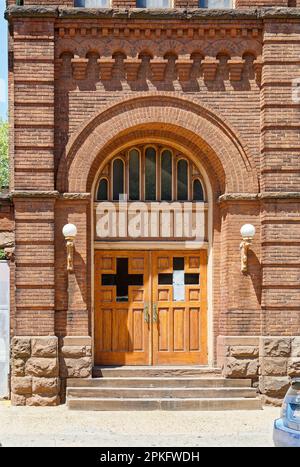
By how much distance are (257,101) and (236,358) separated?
4847 mm

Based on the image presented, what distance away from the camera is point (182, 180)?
16750 mm

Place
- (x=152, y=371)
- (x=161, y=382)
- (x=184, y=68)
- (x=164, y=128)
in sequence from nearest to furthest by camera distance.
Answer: (x=161, y=382) < (x=152, y=371) < (x=184, y=68) < (x=164, y=128)

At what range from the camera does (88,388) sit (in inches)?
606

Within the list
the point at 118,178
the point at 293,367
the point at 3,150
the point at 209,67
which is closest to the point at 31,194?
the point at 118,178

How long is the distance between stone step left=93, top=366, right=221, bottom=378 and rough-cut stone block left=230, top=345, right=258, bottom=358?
54 cm

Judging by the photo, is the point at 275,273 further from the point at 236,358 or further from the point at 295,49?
the point at 295,49

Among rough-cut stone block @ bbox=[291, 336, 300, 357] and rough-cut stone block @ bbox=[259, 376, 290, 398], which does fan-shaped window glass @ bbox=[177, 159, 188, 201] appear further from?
rough-cut stone block @ bbox=[259, 376, 290, 398]

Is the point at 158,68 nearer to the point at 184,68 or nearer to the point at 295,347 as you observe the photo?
the point at 184,68

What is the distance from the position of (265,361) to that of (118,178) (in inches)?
177

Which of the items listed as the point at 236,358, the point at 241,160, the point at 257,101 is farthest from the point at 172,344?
the point at 257,101

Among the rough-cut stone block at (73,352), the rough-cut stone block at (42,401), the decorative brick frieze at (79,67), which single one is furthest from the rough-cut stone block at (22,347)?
the decorative brick frieze at (79,67)

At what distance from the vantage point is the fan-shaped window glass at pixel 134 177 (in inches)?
655

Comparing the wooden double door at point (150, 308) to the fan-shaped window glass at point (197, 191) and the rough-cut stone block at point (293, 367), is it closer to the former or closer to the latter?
the fan-shaped window glass at point (197, 191)

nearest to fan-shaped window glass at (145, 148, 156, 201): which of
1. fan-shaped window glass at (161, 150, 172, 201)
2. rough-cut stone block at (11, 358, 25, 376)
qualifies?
fan-shaped window glass at (161, 150, 172, 201)
